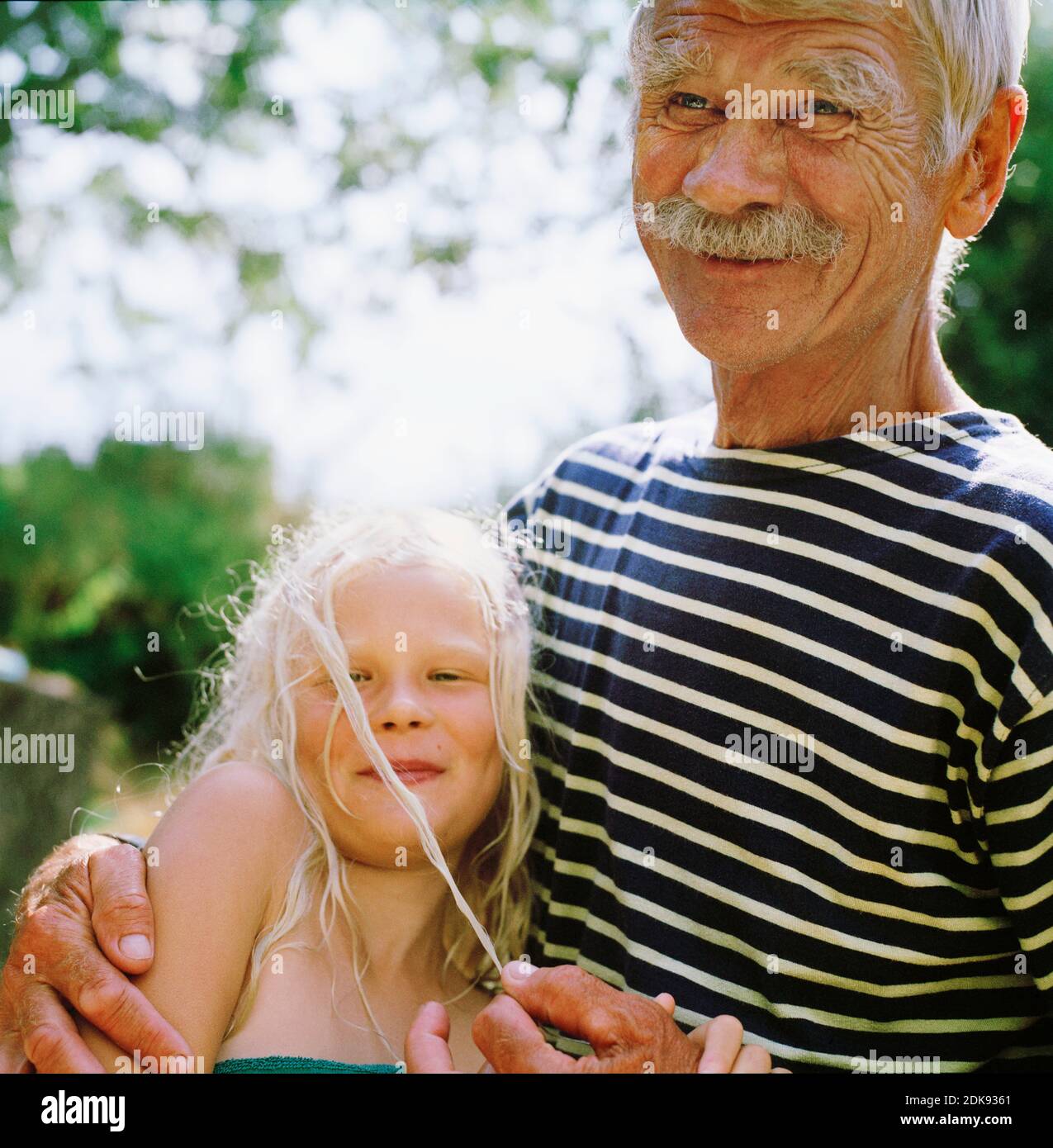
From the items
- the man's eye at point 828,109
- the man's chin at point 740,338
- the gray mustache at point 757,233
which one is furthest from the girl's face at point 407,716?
the man's eye at point 828,109

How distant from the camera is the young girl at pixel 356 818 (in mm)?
1774

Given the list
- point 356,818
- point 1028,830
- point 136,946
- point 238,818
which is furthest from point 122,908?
point 1028,830

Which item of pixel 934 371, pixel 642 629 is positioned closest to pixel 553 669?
pixel 642 629

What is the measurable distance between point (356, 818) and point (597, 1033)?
1.86ft

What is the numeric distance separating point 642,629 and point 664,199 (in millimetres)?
663

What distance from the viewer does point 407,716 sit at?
1.92m

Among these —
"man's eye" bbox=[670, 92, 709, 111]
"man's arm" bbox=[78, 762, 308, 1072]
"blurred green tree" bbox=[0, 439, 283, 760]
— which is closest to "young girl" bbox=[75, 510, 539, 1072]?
"man's arm" bbox=[78, 762, 308, 1072]

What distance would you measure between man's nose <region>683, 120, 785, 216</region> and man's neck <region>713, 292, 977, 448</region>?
0.84 ft

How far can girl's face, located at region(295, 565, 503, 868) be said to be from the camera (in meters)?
1.94

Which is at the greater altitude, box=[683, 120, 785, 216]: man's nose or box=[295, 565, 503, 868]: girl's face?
box=[683, 120, 785, 216]: man's nose

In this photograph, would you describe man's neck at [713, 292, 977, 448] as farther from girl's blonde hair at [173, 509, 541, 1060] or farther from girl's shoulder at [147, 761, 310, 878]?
girl's shoulder at [147, 761, 310, 878]

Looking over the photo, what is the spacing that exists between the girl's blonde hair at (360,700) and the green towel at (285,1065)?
0.22 metres

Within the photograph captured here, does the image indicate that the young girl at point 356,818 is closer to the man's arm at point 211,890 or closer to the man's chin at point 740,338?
the man's arm at point 211,890
